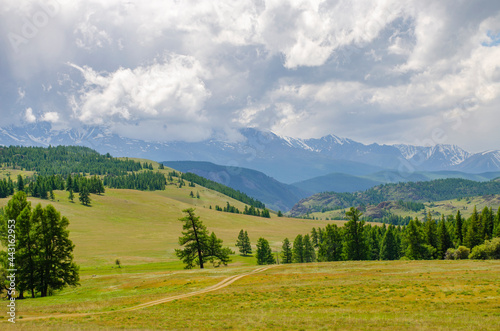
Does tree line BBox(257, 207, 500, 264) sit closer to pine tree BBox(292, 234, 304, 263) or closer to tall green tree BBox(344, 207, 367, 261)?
tall green tree BBox(344, 207, 367, 261)

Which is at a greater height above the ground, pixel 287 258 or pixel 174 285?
pixel 174 285

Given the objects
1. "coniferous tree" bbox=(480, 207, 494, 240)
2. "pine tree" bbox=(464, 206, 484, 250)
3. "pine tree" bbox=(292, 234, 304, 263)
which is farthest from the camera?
"pine tree" bbox=(292, 234, 304, 263)

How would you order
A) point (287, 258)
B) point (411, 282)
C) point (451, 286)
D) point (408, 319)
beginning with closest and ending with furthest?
point (408, 319), point (451, 286), point (411, 282), point (287, 258)

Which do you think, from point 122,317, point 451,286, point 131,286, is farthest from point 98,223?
point 451,286

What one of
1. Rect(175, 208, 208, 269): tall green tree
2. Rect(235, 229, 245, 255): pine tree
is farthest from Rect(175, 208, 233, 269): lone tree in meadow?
Rect(235, 229, 245, 255): pine tree

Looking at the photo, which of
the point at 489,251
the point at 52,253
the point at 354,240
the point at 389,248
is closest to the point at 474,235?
the point at 489,251

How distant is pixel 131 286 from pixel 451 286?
135 feet

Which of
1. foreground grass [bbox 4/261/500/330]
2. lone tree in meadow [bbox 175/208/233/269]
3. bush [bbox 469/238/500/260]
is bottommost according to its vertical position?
bush [bbox 469/238/500/260]

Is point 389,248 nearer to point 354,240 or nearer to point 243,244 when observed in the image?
point 354,240

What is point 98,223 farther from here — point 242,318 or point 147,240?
point 242,318

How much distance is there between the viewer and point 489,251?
6388 cm

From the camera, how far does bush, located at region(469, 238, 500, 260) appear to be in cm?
6312

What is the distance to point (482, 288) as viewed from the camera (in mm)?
32125

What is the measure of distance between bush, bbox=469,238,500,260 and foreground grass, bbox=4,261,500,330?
22665mm
